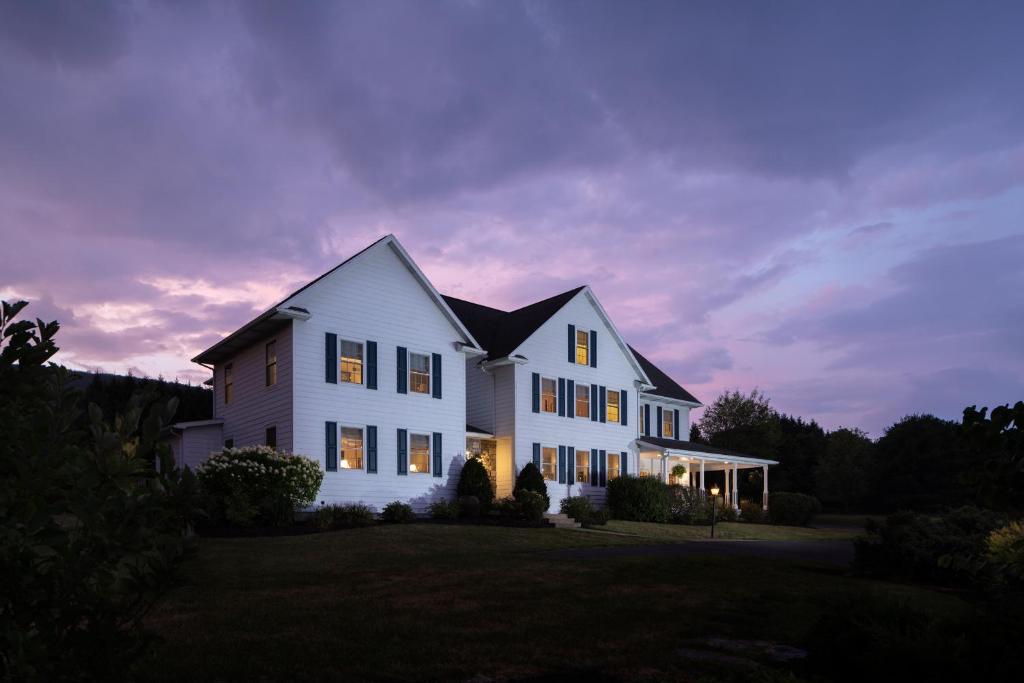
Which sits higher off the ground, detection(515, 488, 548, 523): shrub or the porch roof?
the porch roof

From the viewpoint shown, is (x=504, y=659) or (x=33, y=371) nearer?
(x=33, y=371)

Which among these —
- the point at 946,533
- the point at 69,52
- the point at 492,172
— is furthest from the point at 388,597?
the point at 492,172

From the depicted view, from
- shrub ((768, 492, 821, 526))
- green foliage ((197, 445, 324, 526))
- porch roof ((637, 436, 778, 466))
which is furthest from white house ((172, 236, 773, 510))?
shrub ((768, 492, 821, 526))

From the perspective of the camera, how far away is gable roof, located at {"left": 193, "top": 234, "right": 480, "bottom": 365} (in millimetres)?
23781

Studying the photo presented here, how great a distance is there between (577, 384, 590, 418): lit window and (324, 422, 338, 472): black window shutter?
38.1 feet

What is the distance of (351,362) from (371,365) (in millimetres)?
664

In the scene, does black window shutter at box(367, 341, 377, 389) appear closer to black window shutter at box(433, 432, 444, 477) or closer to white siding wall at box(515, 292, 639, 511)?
black window shutter at box(433, 432, 444, 477)

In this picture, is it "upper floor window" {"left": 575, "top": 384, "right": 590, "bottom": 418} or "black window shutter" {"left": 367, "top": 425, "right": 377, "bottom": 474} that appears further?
"upper floor window" {"left": 575, "top": 384, "right": 590, "bottom": 418}

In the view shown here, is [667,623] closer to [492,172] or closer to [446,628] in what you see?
[446,628]

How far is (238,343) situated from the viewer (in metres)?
27.4

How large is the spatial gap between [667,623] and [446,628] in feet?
8.97

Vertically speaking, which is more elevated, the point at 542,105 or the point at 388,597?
the point at 542,105

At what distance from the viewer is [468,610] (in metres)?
10.1

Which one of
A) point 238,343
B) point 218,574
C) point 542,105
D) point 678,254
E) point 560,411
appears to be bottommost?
point 218,574
